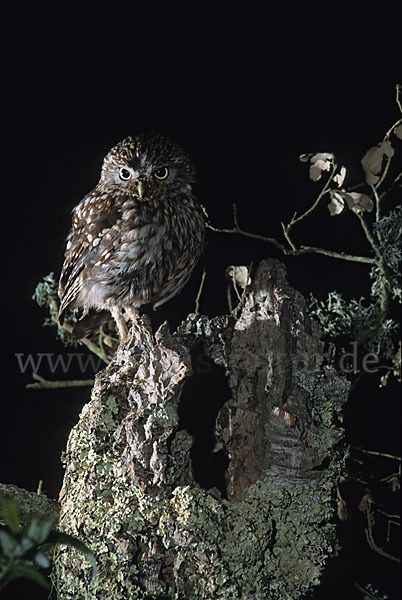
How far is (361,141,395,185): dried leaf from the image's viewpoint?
5.07 ft

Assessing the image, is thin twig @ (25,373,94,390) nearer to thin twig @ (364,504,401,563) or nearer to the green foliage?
thin twig @ (364,504,401,563)

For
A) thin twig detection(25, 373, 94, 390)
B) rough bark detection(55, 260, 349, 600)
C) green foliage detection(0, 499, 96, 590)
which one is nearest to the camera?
green foliage detection(0, 499, 96, 590)

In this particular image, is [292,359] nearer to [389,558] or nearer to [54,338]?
[389,558]

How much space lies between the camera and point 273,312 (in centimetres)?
131

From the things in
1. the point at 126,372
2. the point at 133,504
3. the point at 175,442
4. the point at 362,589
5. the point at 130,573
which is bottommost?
the point at 362,589

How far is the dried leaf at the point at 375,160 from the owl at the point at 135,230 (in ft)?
1.34

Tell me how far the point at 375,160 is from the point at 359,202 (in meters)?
0.10

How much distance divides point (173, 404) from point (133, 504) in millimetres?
189

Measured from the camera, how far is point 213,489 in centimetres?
121

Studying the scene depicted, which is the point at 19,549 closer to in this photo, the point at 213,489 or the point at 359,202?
the point at 213,489

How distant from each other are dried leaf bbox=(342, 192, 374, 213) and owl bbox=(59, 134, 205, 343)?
14.0 inches

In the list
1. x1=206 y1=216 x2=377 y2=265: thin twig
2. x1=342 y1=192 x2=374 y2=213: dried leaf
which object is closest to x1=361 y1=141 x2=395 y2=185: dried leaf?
x1=342 y1=192 x2=374 y2=213: dried leaf

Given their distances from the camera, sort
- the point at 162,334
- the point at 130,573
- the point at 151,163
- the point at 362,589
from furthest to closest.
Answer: the point at 362,589 → the point at 151,163 → the point at 162,334 → the point at 130,573

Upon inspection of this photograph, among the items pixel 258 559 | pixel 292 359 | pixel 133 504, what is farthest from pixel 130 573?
pixel 292 359
